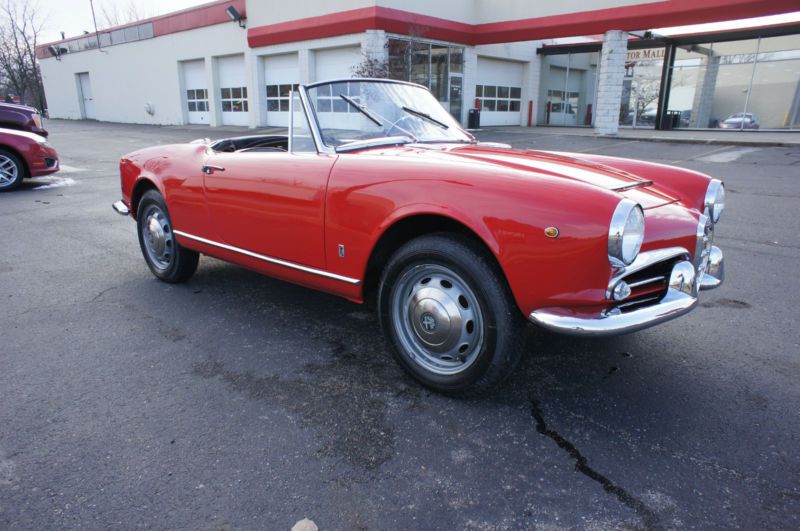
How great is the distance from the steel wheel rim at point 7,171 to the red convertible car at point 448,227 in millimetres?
7891

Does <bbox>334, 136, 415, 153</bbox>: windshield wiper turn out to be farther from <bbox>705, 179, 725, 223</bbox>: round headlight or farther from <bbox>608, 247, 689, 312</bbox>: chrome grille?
<bbox>705, 179, 725, 223</bbox>: round headlight

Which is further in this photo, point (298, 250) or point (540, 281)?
point (298, 250)

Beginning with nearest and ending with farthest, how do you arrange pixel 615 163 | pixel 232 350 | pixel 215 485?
pixel 215 485
pixel 232 350
pixel 615 163

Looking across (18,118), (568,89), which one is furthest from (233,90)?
(568,89)

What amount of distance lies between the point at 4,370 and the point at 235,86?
25.7 metres

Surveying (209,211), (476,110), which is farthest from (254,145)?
(476,110)

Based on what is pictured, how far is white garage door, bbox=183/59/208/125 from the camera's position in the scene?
28.1 metres

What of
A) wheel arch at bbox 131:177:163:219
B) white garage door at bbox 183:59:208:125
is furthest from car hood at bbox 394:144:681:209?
white garage door at bbox 183:59:208:125

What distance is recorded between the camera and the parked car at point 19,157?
9.54 meters

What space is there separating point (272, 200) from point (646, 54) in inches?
1004

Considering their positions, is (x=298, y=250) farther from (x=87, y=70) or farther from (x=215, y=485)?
(x=87, y=70)

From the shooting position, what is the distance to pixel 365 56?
63.1 ft

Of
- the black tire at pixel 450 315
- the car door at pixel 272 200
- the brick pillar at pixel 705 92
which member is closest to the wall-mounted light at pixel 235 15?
the brick pillar at pixel 705 92

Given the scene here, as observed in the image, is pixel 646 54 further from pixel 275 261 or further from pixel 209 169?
pixel 275 261
